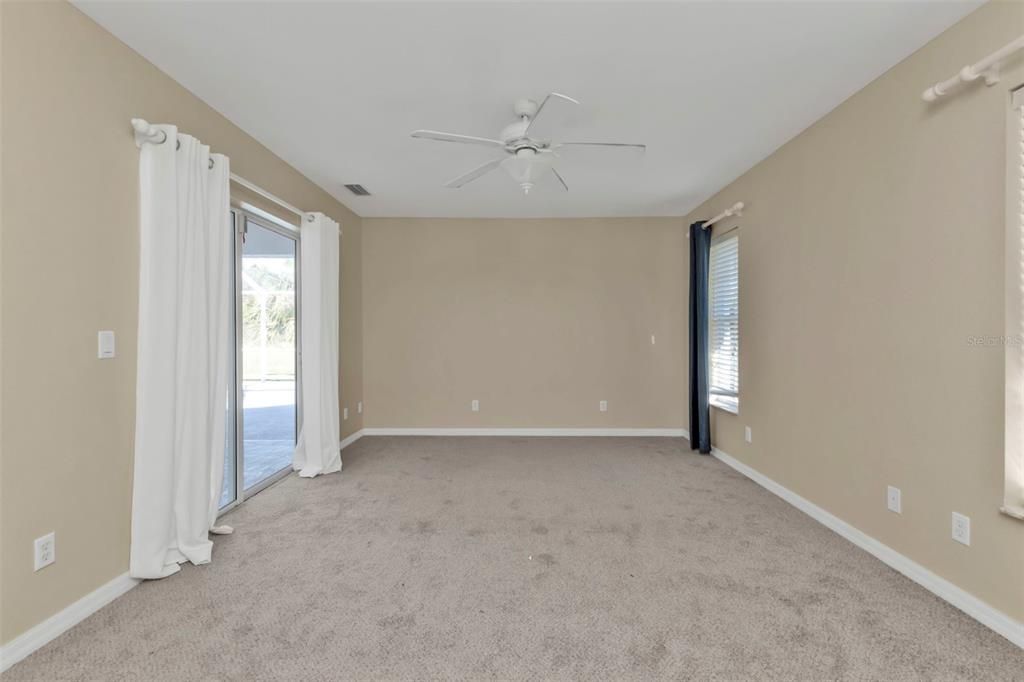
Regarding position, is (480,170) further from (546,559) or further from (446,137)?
(546,559)

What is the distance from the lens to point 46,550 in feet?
5.87

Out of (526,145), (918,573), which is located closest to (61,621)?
(526,145)

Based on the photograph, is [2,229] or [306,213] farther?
[306,213]

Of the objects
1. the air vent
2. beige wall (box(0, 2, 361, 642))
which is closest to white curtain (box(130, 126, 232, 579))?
beige wall (box(0, 2, 361, 642))

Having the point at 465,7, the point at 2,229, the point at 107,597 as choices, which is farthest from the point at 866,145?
the point at 107,597

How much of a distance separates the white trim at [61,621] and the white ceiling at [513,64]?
2611 mm

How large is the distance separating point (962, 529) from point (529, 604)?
79.1 inches

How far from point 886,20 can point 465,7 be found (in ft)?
6.21

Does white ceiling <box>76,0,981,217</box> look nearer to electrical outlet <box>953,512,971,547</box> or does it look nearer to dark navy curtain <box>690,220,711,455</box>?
dark navy curtain <box>690,220,711,455</box>

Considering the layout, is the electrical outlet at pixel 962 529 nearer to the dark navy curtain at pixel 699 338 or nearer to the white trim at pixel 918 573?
the white trim at pixel 918 573

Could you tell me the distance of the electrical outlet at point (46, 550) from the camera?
5.77 feet

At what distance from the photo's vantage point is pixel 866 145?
2.51 m

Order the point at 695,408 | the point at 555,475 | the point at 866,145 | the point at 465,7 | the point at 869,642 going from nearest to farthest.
A: the point at 869,642, the point at 465,7, the point at 866,145, the point at 555,475, the point at 695,408

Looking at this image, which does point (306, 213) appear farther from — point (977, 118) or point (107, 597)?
point (977, 118)
